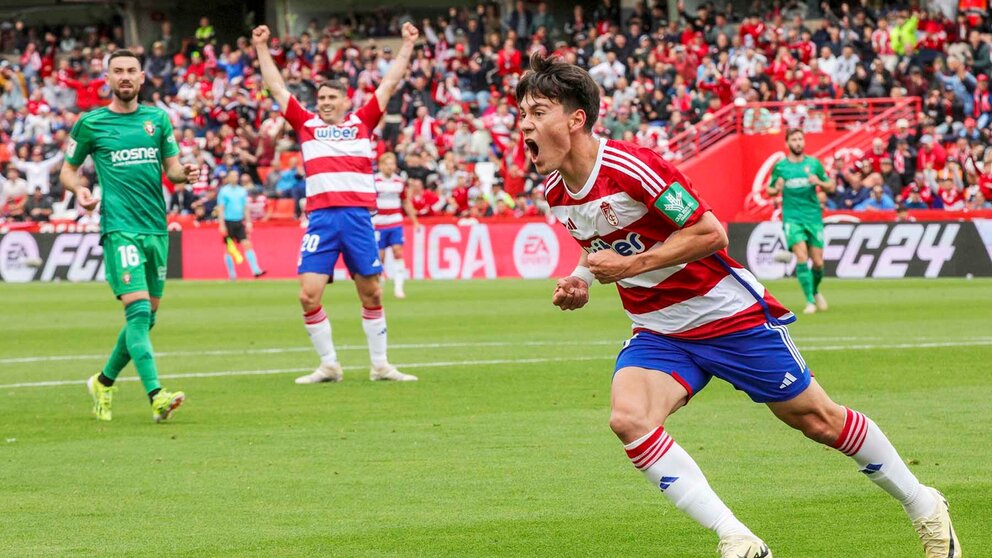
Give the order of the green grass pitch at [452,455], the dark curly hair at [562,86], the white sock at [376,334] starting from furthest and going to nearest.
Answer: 1. the white sock at [376,334]
2. the green grass pitch at [452,455]
3. the dark curly hair at [562,86]

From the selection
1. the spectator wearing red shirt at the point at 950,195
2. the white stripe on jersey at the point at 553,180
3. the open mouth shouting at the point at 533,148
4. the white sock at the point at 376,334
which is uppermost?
the open mouth shouting at the point at 533,148

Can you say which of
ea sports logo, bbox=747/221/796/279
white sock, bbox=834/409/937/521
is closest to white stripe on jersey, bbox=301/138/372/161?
white sock, bbox=834/409/937/521

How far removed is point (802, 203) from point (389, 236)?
7422 mm

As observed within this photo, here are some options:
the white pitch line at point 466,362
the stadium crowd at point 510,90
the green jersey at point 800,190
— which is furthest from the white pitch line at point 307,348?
the stadium crowd at point 510,90

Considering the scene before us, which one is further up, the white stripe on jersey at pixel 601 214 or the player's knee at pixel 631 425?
the white stripe on jersey at pixel 601 214

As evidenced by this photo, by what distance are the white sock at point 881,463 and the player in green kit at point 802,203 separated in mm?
14262

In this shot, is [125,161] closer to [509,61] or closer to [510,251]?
[510,251]

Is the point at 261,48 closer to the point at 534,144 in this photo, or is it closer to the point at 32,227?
the point at 534,144

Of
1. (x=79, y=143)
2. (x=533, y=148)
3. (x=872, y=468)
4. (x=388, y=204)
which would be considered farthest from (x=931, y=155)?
(x=533, y=148)

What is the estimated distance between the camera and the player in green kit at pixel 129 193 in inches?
406

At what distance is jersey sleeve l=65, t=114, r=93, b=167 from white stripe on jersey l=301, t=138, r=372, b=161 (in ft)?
7.96

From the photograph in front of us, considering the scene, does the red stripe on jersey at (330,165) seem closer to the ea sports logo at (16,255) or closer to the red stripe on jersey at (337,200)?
the red stripe on jersey at (337,200)

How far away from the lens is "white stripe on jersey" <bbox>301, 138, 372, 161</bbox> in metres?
12.7

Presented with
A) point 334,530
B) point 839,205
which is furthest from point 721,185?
point 334,530
